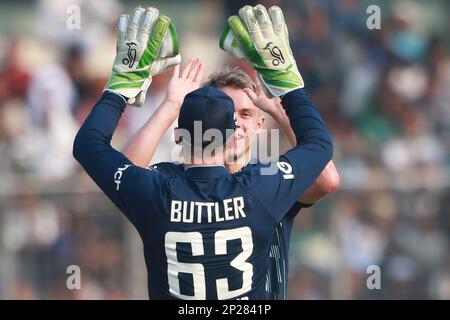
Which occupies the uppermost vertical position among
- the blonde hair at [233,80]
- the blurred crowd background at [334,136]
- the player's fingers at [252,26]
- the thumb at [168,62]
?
the player's fingers at [252,26]

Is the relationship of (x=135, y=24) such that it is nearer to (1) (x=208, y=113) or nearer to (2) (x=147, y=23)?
(2) (x=147, y=23)

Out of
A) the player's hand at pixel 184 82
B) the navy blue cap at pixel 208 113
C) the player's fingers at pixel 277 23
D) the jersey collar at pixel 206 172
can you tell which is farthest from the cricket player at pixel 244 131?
the navy blue cap at pixel 208 113

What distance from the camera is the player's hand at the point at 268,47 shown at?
177 inches

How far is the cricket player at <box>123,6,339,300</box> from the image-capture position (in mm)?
4836

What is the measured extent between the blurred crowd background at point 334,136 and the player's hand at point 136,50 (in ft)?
15.9

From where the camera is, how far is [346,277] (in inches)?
384

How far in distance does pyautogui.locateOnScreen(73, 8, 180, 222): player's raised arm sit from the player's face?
0.59 metres

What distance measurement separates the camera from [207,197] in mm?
4254

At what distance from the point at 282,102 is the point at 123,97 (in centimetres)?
79

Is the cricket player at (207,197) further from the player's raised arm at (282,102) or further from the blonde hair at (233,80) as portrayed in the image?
the blonde hair at (233,80)

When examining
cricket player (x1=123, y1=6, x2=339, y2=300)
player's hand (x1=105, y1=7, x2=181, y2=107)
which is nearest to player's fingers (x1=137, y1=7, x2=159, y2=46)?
player's hand (x1=105, y1=7, x2=181, y2=107)

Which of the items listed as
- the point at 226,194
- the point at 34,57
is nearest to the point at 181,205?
the point at 226,194

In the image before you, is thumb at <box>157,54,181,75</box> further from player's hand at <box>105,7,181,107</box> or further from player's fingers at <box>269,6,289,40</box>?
player's fingers at <box>269,6,289,40</box>
